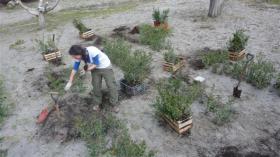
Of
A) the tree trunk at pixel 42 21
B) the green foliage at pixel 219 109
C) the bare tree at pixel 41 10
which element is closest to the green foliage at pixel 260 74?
the green foliage at pixel 219 109

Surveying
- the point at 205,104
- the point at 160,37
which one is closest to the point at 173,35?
A: the point at 160,37

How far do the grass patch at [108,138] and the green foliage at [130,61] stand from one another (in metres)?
1.14

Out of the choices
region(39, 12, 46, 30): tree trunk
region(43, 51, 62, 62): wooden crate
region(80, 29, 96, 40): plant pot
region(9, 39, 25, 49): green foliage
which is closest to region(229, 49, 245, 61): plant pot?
region(80, 29, 96, 40): plant pot

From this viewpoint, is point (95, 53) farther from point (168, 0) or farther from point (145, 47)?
point (168, 0)

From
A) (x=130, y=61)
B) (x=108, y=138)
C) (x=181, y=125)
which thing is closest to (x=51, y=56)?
(x=130, y=61)

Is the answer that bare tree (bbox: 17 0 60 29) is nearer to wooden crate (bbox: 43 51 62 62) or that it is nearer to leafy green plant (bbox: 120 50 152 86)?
wooden crate (bbox: 43 51 62 62)

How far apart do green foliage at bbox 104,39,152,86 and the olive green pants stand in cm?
63

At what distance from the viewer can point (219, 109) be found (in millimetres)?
5988

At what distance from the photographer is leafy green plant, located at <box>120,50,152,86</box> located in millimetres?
6773

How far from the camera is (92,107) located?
6.44m

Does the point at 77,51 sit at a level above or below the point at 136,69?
above

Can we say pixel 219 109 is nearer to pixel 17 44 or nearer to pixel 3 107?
pixel 3 107

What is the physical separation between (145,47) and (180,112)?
13.2ft

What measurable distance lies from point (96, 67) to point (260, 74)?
363 centimetres
